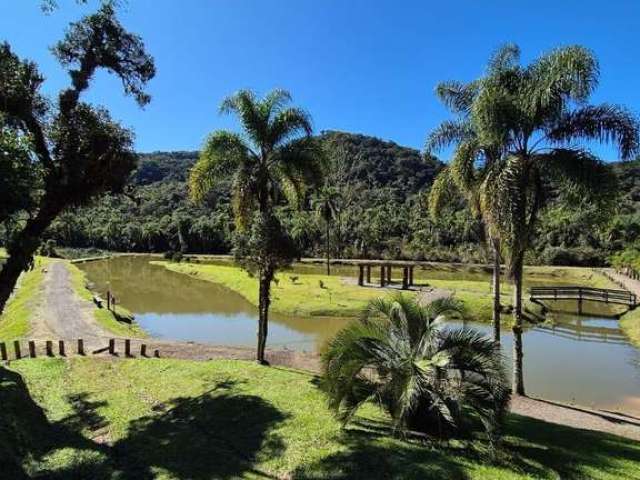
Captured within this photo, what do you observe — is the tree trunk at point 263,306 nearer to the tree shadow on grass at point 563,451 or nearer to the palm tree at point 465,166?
the palm tree at point 465,166

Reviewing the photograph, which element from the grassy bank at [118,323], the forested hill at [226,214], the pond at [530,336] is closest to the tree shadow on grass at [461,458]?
the pond at [530,336]

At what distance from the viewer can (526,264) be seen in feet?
198

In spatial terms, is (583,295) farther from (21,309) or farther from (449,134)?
(21,309)

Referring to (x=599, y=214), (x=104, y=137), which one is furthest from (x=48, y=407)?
(x=599, y=214)

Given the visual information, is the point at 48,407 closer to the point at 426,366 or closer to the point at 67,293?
the point at 426,366

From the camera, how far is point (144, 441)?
870 cm

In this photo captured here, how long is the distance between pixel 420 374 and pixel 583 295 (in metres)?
29.4

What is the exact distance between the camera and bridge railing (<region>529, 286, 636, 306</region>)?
98.9 feet

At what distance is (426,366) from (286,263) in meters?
6.88

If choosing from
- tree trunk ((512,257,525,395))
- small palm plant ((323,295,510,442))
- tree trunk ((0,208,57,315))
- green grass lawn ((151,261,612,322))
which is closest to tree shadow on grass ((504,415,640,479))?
small palm plant ((323,295,510,442))

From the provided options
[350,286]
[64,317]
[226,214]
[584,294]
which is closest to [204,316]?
[64,317]

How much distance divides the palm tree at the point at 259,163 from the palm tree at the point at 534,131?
5.35 metres

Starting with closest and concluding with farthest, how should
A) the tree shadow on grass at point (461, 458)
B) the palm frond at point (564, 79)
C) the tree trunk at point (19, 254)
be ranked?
the tree shadow on grass at point (461, 458) < the tree trunk at point (19, 254) < the palm frond at point (564, 79)

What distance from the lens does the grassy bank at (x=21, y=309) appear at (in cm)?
Result: 2203
